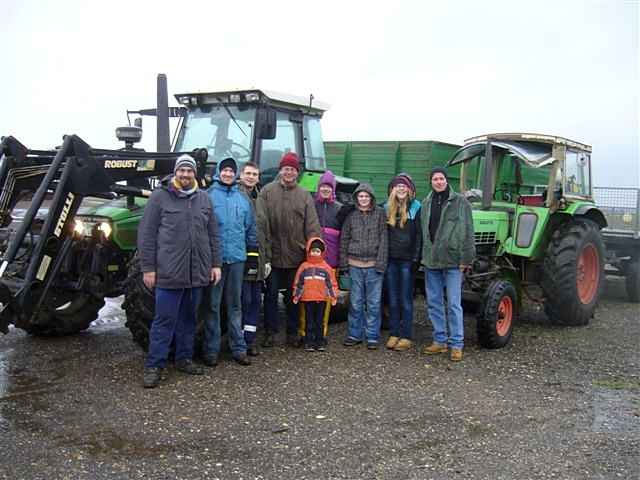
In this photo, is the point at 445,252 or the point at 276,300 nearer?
the point at 445,252

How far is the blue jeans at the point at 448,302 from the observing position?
6.15 meters

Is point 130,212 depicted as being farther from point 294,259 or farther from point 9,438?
point 9,438

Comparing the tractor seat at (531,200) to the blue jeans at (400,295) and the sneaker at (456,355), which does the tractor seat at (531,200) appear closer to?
the blue jeans at (400,295)

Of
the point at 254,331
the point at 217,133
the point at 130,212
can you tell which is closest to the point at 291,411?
the point at 254,331

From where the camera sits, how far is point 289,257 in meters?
6.15

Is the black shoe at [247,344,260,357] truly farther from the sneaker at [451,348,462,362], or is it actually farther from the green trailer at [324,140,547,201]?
the green trailer at [324,140,547,201]

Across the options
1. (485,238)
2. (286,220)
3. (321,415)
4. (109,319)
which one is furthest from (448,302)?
(109,319)

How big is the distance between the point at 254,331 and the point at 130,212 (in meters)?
1.61

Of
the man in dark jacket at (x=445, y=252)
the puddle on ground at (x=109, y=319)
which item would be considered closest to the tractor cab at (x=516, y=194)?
the man in dark jacket at (x=445, y=252)

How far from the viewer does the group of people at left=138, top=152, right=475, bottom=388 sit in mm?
5059

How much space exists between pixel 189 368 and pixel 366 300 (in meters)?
1.96

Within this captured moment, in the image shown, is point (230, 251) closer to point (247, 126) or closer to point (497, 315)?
point (247, 126)

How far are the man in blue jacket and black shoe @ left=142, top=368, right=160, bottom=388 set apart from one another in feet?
2.01

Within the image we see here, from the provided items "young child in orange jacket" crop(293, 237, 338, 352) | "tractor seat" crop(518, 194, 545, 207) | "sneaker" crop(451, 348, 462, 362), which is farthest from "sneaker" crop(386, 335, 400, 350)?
"tractor seat" crop(518, 194, 545, 207)
